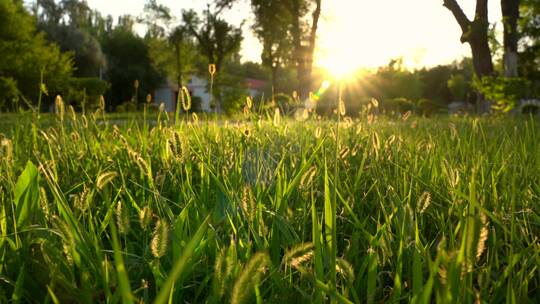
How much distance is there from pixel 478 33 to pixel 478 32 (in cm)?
15

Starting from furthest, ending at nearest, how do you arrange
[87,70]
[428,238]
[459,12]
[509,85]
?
[87,70] < [459,12] < [509,85] < [428,238]

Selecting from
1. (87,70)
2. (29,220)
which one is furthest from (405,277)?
(87,70)

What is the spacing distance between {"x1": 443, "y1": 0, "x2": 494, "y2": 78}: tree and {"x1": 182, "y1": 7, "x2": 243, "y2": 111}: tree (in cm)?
2764

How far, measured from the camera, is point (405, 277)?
106cm

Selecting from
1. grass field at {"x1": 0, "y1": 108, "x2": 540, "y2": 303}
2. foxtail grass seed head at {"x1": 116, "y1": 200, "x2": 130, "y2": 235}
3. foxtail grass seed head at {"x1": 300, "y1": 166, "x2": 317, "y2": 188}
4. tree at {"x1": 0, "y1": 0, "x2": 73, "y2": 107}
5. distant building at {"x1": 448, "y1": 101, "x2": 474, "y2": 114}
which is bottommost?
grass field at {"x1": 0, "y1": 108, "x2": 540, "y2": 303}

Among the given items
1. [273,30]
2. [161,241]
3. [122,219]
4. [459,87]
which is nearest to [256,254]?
[161,241]

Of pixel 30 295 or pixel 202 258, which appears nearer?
pixel 30 295

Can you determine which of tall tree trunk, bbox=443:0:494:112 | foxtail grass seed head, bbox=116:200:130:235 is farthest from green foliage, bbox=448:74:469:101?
foxtail grass seed head, bbox=116:200:130:235

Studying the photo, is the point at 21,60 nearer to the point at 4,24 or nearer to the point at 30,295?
the point at 4,24

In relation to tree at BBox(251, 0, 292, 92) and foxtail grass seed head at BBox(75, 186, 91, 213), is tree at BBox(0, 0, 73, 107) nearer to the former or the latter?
tree at BBox(251, 0, 292, 92)

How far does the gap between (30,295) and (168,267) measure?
0.88ft

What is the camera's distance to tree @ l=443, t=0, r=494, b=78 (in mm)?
13336

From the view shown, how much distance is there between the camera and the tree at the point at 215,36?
133ft

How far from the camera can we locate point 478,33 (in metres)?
13.8
